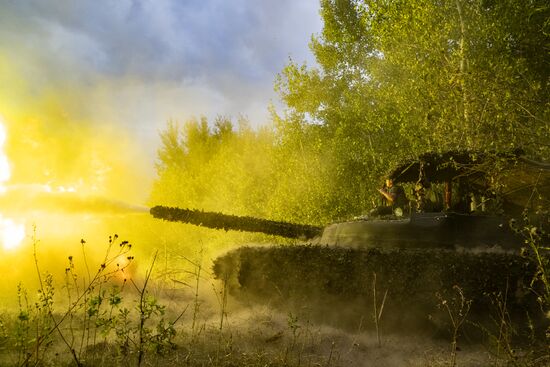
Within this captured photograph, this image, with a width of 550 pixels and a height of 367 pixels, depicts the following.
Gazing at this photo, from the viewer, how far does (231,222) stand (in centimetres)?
1007

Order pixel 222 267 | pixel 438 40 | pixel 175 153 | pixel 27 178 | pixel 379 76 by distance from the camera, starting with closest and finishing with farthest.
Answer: pixel 222 267 → pixel 27 178 → pixel 438 40 → pixel 379 76 → pixel 175 153

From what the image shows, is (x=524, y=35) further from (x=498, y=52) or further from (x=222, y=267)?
(x=222, y=267)

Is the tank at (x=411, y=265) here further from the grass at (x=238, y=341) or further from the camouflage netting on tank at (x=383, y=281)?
the grass at (x=238, y=341)

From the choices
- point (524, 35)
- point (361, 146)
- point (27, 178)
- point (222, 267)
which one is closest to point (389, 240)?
point (222, 267)

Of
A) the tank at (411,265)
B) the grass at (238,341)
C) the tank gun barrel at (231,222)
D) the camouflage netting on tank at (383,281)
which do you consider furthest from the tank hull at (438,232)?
the tank gun barrel at (231,222)

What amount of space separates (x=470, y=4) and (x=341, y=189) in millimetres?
9268

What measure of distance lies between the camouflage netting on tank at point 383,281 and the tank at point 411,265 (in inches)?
0.6

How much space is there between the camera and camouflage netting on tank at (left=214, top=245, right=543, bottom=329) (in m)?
7.28

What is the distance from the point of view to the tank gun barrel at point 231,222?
974 centimetres

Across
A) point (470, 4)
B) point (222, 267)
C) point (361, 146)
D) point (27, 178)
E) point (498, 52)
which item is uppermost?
point (470, 4)

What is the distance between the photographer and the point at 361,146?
22.0 meters

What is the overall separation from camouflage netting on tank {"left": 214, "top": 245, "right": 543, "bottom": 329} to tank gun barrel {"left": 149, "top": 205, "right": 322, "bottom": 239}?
0.74 meters

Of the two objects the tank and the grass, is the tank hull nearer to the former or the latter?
the tank

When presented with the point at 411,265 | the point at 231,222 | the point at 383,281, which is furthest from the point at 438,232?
the point at 231,222
